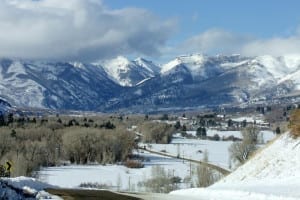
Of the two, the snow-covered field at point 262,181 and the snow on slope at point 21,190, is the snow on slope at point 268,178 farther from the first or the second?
the snow on slope at point 21,190

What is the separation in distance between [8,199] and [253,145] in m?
133

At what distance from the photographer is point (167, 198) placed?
38312 mm

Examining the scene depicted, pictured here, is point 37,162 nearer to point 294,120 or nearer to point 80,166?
point 80,166

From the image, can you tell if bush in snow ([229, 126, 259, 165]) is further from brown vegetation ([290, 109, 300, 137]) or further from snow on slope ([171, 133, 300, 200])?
snow on slope ([171, 133, 300, 200])

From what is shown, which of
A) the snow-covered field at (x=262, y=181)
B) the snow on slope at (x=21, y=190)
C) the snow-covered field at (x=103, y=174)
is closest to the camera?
the snow on slope at (x=21, y=190)

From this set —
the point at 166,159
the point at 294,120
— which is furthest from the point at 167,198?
the point at 166,159

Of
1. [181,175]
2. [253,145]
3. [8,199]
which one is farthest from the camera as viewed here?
[253,145]

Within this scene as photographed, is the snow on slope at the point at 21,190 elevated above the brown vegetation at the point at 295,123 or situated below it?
below

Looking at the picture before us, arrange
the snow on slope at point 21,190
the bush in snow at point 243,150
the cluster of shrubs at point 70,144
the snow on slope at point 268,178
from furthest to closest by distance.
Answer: the cluster of shrubs at point 70,144, the bush in snow at point 243,150, the snow on slope at point 268,178, the snow on slope at point 21,190

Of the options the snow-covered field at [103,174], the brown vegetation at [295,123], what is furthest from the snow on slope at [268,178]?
the snow-covered field at [103,174]

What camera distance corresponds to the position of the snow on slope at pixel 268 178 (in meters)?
33.3

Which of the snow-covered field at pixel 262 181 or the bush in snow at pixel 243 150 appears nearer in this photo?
the snow-covered field at pixel 262 181

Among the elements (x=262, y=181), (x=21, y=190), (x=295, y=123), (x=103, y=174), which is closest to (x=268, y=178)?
(x=262, y=181)

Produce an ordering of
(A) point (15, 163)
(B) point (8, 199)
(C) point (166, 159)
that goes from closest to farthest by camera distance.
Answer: (B) point (8, 199), (A) point (15, 163), (C) point (166, 159)
